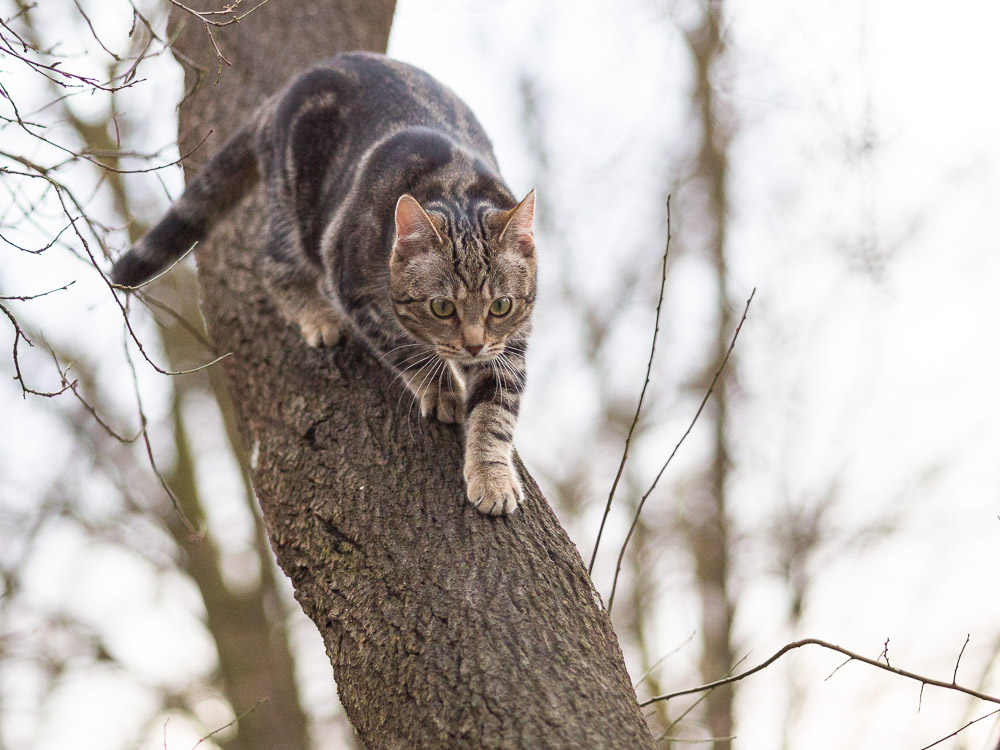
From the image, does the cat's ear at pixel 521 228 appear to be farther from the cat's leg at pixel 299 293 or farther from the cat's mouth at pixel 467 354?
the cat's leg at pixel 299 293

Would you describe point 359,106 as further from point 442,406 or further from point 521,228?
point 442,406

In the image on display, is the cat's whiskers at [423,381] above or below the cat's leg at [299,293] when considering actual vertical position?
below

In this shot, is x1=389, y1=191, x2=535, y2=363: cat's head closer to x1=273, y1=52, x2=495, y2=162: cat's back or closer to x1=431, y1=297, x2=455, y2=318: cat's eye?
x1=431, y1=297, x2=455, y2=318: cat's eye

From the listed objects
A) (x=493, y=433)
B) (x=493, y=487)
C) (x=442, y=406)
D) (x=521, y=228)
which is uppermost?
(x=521, y=228)

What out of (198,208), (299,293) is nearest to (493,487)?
(299,293)

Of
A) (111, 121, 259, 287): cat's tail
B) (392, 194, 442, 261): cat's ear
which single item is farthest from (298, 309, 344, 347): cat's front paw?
(111, 121, 259, 287): cat's tail

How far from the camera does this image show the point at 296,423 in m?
2.63

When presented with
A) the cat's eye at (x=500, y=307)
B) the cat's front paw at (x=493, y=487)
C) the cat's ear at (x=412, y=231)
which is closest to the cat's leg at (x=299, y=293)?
the cat's ear at (x=412, y=231)

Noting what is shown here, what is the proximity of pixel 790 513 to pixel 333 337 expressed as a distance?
5.03 m

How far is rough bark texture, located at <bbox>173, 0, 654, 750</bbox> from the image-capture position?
168 cm

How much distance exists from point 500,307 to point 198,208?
1491 millimetres

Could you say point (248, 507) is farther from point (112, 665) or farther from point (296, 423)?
point (296, 423)

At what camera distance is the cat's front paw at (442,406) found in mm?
2645

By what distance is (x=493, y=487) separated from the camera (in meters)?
2.19
